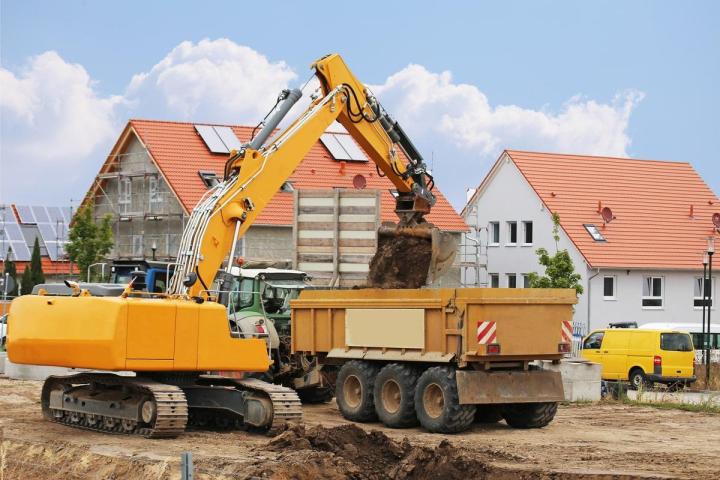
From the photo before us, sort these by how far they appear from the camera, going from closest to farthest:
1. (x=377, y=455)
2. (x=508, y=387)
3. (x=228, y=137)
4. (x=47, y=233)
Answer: (x=377, y=455), (x=508, y=387), (x=228, y=137), (x=47, y=233)

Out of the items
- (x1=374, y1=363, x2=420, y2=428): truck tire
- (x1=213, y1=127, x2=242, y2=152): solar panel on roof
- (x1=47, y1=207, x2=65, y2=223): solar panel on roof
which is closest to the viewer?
(x1=374, y1=363, x2=420, y2=428): truck tire

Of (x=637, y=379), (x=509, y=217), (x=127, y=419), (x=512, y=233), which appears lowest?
(x=127, y=419)

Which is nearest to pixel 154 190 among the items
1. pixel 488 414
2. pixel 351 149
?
pixel 351 149

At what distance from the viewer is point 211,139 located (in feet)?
179

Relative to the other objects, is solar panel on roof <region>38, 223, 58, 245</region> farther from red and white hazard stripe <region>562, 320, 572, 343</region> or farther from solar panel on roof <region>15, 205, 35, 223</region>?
red and white hazard stripe <region>562, 320, 572, 343</region>

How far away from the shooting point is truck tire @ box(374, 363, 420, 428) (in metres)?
20.6

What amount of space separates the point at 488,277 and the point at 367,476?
4456 cm

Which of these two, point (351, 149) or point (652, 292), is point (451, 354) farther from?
point (351, 149)

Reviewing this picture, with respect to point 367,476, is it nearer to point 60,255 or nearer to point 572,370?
point 572,370

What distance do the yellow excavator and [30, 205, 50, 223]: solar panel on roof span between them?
52183mm

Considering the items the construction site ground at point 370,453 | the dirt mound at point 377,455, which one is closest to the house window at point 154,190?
the construction site ground at point 370,453

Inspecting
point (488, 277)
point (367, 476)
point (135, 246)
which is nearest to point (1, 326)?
point (135, 246)

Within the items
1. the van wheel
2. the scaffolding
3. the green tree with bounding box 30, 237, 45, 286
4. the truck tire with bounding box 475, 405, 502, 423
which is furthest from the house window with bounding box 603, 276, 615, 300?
the truck tire with bounding box 475, 405, 502, 423

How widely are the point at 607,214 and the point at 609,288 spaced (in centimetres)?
368
